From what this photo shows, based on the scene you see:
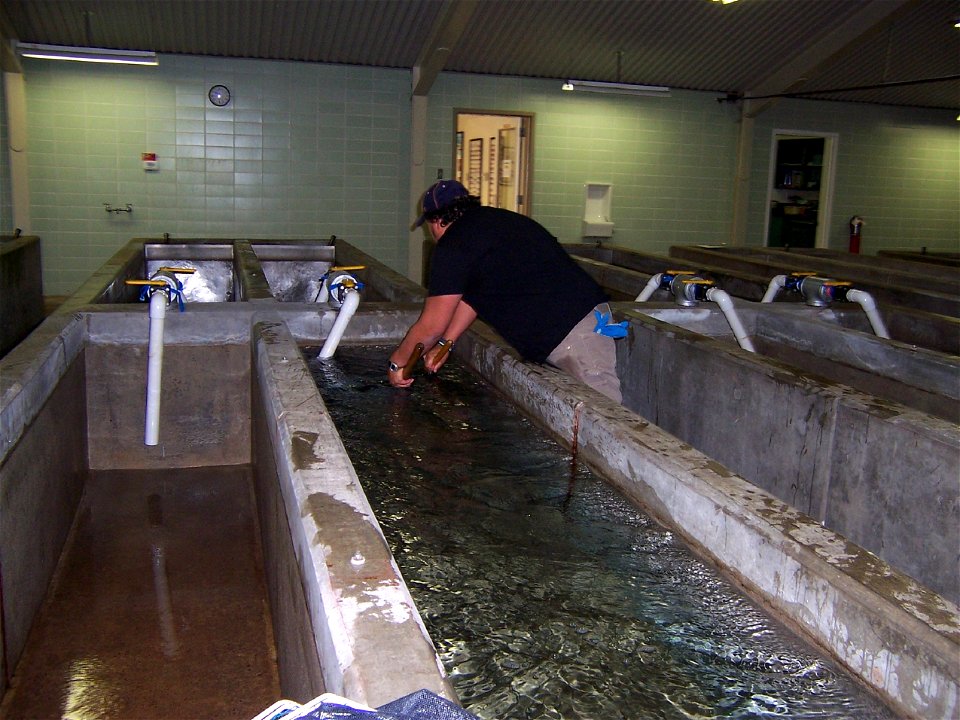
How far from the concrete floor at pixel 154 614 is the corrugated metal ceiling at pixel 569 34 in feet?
22.1

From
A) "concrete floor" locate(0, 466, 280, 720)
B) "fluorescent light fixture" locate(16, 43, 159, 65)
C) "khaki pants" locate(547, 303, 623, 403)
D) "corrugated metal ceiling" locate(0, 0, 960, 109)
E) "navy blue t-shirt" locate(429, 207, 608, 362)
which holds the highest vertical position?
"corrugated metal ceiling" locate(0, 0, 960, 109)

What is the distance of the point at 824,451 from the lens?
334cm

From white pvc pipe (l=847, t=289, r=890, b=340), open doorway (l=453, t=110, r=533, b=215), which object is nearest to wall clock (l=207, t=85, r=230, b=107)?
open doorway (l=453, t=110, r=533, b=215)

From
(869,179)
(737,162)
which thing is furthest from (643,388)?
(869,179)

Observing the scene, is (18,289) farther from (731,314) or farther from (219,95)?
(731,314)

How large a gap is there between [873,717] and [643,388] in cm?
332

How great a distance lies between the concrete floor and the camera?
2736mm

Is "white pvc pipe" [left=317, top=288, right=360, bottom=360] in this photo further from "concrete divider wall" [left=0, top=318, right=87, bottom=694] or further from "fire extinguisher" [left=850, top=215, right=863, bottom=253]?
"fire extinguisher" [left=850, top=215, right=863, bottom=253]

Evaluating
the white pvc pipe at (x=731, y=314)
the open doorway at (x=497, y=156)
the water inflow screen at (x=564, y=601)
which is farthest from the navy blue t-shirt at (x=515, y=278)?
the open doorway at (x=497, y=156)

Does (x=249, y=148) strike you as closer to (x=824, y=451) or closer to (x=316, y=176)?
(x=316, y=176)

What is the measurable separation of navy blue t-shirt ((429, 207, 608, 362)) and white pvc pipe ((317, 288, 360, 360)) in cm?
94

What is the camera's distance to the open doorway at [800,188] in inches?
526

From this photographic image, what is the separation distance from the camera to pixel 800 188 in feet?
45.8

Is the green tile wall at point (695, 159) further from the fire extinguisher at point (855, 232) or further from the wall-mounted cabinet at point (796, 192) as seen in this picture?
the wall-mounted cabinet at point (796, 192)
